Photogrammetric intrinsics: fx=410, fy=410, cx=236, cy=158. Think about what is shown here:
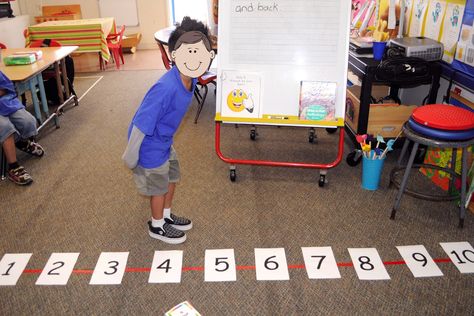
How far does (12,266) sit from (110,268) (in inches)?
18.7

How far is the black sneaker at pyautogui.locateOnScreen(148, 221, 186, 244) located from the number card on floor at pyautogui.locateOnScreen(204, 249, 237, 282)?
17 centimetres

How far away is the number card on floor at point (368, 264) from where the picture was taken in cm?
186

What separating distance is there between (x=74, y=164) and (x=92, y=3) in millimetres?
4907

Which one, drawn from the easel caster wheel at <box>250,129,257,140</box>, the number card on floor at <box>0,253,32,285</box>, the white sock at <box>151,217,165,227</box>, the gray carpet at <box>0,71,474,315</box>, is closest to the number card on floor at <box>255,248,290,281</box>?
the gray carpet at <box>0,71,474,315</box>

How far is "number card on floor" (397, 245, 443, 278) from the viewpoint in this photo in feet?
6.14

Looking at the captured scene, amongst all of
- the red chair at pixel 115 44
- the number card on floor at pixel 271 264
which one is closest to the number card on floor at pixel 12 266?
the number card on floor at pixel 271 264

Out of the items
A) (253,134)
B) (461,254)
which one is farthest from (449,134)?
(253,134)

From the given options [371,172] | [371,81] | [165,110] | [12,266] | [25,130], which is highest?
[165,110]

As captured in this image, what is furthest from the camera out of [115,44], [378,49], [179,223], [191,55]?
[115,44]

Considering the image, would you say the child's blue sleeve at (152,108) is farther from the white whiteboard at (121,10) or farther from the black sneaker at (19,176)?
the white whiteboard at (121,10)

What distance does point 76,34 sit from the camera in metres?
5.29

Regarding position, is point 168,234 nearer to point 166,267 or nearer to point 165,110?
point 166,267

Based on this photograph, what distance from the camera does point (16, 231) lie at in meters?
2.23

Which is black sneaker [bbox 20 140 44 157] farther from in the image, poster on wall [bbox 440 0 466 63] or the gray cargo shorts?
poster on wall [bbox 440 0 466 63]
